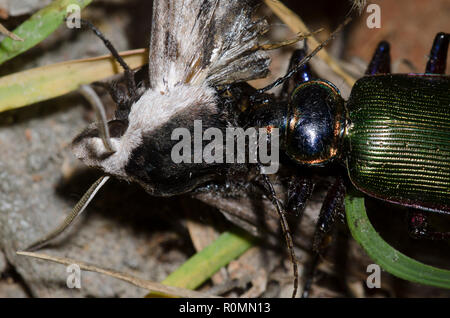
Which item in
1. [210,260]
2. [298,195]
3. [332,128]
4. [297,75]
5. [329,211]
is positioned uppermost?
[297,75]

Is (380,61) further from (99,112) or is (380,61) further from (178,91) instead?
(99,112)

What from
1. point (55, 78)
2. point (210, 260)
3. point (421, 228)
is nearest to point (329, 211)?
point (421, 228)

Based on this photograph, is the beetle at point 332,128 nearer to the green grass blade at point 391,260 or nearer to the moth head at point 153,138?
the moth head at point 153,138

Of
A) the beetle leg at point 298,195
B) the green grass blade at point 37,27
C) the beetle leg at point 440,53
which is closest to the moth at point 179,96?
the beetle leg at point 298,195

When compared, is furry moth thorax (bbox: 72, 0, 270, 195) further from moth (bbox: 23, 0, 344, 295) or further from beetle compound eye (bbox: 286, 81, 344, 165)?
beetle compound eye (bbox: 286, 81, 344, 165)

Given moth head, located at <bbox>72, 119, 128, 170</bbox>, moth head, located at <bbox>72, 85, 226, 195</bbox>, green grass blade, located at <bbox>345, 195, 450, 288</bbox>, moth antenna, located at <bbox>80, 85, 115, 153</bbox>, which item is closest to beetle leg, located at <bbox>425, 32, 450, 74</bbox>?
green grass blade, located at <bbox>345, 195, 450, 288</bbox>

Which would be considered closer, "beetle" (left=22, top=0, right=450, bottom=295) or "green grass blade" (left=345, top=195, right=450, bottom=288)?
"beetle" (left=22, top=0, right=450, bottom=295)

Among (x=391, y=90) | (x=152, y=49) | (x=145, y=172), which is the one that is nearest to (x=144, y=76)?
(x=152, y=49)
